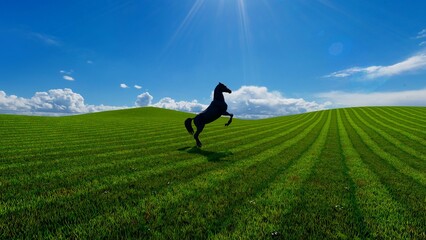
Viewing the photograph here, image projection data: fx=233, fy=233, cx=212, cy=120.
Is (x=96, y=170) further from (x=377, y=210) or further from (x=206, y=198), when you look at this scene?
(x=377, y=210)

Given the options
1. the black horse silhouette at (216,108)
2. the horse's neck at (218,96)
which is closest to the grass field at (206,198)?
the black horse silhouette at (216,108)

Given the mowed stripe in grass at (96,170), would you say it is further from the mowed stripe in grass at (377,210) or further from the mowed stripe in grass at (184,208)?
the mowed stripe in grass at (377,210)

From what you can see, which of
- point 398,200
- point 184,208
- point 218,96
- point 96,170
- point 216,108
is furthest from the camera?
point 218,96

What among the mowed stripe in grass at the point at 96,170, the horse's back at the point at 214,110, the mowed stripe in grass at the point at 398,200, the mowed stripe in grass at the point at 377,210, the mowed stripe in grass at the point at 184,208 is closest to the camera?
the mowed stripe in grass at the point at 184,208

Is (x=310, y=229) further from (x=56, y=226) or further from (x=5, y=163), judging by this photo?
(x=5, y=163)

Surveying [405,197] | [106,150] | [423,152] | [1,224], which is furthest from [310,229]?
[423,152]

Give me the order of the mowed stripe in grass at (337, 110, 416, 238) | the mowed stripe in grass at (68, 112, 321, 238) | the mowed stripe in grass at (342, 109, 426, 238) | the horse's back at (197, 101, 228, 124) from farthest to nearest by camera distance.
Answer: the horse's back at (197, 101, 228, 124)
the mowed stripe in grass at (342, 109, 426, 238)
the mowed stripe in grass at (337, 110, 416, 238)
the mowed stripe in grass at (68, 112, 321, 238)

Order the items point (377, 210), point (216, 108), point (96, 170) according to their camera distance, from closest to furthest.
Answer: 1. point (377, 210)
2. point (96, 170)
3. point (216, 108)

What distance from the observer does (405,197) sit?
263 inches

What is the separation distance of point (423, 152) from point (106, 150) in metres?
19.2

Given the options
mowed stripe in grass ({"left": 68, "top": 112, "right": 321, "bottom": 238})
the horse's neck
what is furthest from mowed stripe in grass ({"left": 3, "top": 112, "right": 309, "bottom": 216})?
the horse's neck

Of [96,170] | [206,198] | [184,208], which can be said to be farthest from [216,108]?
[184,208]

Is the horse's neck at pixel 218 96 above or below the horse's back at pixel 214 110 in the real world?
above

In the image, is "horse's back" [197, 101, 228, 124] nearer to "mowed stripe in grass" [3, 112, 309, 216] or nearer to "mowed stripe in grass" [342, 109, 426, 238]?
"mowed stripe in grass" [3, 112, 309, 216]
